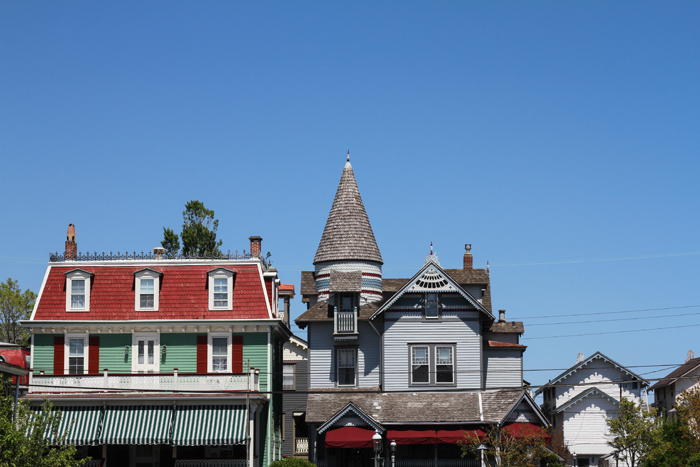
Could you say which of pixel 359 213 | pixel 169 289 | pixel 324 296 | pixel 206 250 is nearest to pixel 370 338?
pixel 324 296

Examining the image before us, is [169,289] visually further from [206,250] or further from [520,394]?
[520,394]

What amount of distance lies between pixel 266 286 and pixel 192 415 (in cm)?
793

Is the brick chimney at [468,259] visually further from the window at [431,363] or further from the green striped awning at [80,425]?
the green striped awning at [80,425]

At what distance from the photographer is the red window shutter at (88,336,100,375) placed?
44.7 metres

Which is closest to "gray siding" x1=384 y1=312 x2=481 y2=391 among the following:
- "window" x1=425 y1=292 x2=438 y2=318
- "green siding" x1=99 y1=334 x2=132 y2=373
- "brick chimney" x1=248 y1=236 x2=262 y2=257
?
"window" x1=425 y1=292 x2=438 y2=318

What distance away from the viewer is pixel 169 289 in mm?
45906

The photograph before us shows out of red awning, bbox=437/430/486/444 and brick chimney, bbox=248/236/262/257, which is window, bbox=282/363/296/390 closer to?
brick chimney, bbox=248/236/262/257

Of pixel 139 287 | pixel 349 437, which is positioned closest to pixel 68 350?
pixel 139 287

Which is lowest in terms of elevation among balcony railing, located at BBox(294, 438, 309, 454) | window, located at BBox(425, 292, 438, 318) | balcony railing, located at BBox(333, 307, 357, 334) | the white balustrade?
balcony railing, located at BBox(294, 438, 309, 454)

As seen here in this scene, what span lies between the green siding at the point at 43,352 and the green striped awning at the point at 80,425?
2.46m

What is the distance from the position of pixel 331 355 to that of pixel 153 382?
945 centimetres

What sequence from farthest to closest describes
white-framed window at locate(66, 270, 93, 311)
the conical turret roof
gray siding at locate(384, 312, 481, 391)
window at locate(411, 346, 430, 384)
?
the conical turret roof
window at locate(411, 346, 430, 384)
gray siding at locate(384, 312, 481, 391)
white-framed window at locate(66, 270, 93, 311)

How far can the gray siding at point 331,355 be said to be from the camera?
46906 mm

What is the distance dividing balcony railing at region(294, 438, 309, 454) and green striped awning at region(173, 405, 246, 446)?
14.1 m
